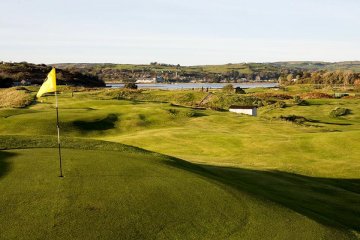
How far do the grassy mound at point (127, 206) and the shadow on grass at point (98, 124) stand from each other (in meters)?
42.2

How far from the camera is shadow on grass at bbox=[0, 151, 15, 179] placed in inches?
659

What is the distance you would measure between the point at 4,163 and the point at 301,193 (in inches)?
655

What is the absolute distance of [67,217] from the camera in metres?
12.8

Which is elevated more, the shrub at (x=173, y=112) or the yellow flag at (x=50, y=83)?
the yellow flag at (x=50, y=83)

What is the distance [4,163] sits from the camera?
1830 centimetres

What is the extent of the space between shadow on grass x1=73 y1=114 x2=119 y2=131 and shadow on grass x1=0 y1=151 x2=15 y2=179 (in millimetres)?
41214

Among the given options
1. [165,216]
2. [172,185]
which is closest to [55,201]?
[165,216]

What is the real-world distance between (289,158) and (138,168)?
26437 mm

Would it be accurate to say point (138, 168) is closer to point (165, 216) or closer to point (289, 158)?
point (165, 216)

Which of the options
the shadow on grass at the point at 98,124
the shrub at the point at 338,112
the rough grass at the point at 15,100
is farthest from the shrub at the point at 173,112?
the shrub at the point at 338,112

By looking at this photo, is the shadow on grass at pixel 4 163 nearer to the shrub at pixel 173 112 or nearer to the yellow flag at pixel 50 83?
the yellow flag at pixel 50 83

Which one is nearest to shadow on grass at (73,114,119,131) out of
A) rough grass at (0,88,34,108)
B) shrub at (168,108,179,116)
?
shrub at (168,108,179,116)

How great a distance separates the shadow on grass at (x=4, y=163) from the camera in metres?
16.7

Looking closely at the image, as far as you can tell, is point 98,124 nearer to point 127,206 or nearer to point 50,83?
point 50,83
